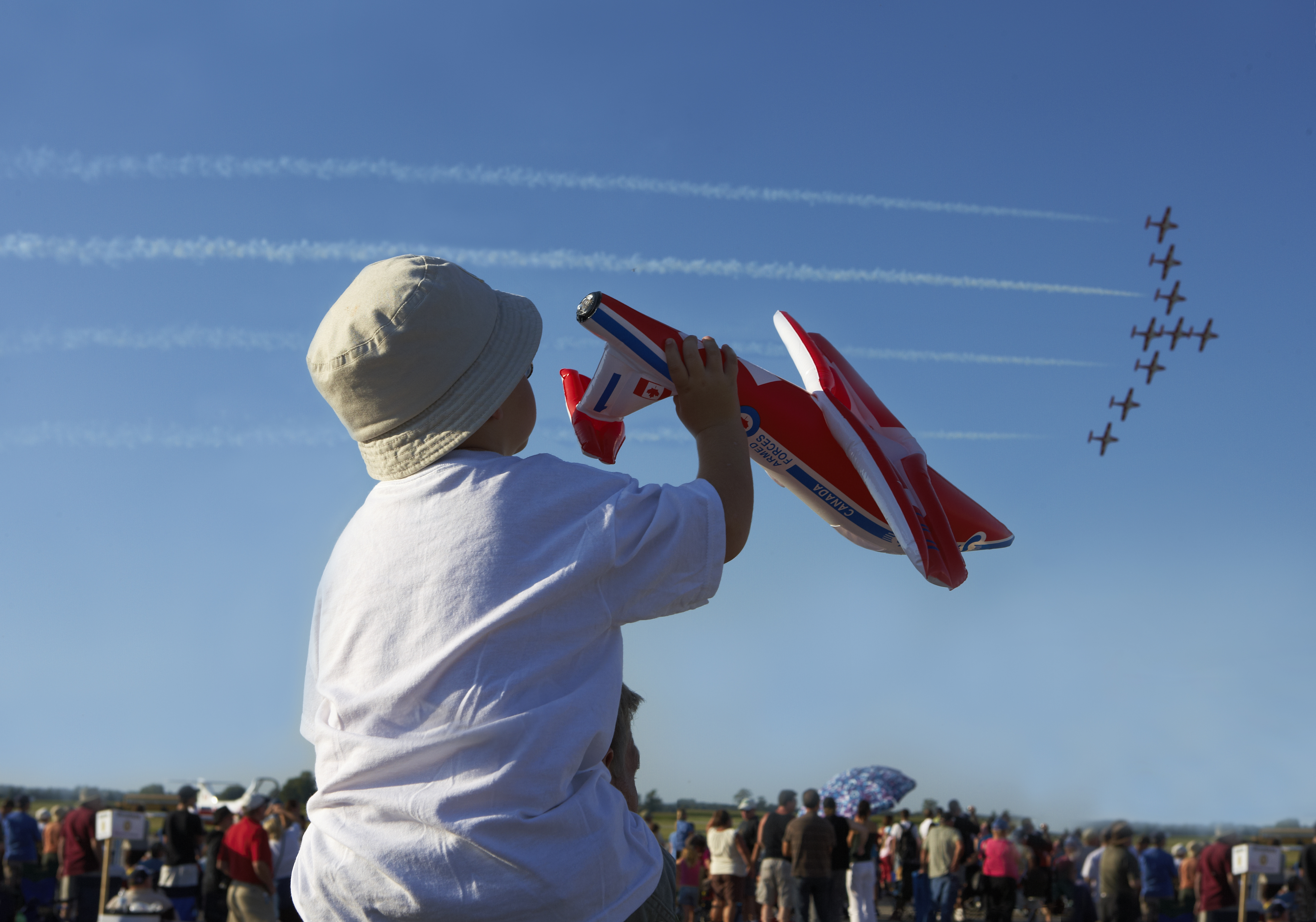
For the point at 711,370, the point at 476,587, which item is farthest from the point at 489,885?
the point at 711,370

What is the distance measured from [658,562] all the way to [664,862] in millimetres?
554

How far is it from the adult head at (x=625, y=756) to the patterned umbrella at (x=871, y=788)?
2385 cm

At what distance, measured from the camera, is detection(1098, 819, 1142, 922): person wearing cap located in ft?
40.9

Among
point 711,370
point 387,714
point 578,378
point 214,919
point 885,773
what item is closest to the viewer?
point 387,714

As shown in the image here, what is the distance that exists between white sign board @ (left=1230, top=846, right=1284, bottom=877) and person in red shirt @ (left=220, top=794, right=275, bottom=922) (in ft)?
32.5

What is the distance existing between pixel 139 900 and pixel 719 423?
421 inches

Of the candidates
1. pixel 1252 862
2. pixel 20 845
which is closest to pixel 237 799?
pixel 20 845

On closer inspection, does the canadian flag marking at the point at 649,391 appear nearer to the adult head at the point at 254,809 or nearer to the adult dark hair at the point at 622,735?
the adult dark hair at the point at 622,735

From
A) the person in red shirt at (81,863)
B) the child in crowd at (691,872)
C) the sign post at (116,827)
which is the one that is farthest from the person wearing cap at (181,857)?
the child in crowd at (691,872)

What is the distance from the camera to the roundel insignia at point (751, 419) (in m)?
2.97

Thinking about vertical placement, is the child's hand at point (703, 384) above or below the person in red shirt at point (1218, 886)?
above

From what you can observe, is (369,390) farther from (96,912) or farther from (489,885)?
(96,912)

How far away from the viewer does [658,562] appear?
5.48 ft

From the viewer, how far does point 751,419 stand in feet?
9.78
